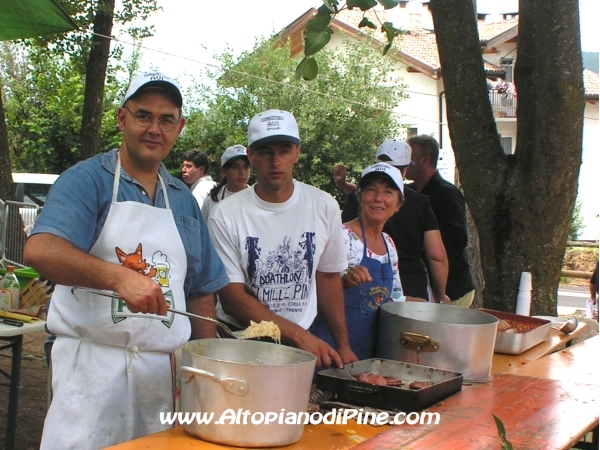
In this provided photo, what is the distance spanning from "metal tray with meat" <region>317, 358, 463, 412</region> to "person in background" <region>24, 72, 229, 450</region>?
52cm

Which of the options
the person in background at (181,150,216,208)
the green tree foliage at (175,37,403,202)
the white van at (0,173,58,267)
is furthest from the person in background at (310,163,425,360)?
the green tree foliage at (175,37,403,202)

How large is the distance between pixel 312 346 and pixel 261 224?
50 centimetres

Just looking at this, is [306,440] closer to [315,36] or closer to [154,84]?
[154,84]

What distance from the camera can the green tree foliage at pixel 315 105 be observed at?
898 inches

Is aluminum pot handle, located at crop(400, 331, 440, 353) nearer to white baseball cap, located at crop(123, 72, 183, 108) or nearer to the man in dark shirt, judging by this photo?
white baseball cap, located at crop(123, 72, 183, 108)

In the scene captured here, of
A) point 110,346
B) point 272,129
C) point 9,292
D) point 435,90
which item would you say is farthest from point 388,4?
point 435,90

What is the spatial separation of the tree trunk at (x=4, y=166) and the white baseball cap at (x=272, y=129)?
211 inches

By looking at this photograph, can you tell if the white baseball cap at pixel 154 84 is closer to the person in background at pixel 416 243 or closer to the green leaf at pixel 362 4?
the green leaf at pixel 362 4

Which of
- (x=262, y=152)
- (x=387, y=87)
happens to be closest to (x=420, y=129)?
(x=387, y=87)

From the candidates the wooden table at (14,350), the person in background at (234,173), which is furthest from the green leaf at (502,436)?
the person in background at (234,173)

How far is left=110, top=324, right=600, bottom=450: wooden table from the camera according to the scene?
77.7 inches

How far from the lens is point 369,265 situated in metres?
3.15

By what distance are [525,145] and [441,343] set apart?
2590 millimetres

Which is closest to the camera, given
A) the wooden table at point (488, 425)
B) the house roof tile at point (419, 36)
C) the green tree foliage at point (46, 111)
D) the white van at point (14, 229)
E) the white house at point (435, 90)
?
the wooden table at point (488, 425)
